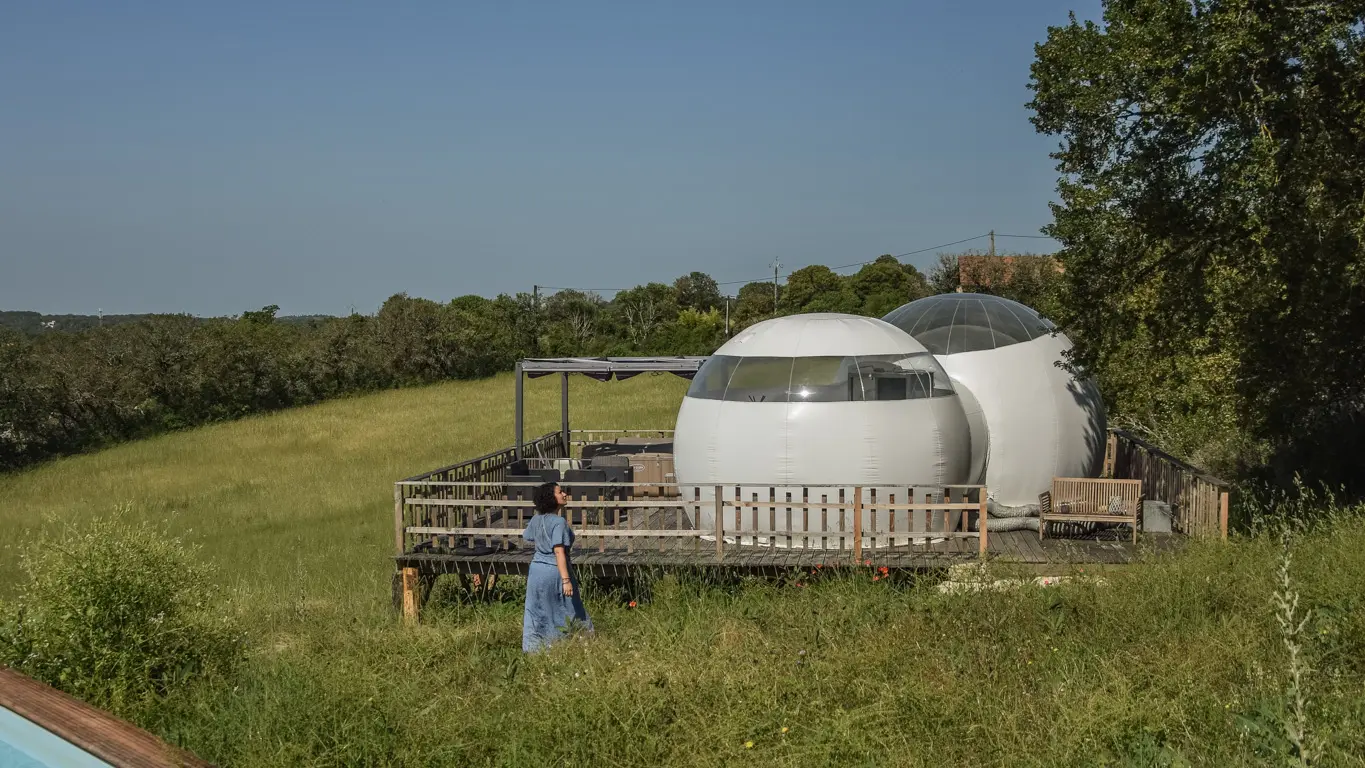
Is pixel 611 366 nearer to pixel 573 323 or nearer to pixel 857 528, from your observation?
pixel 857 528

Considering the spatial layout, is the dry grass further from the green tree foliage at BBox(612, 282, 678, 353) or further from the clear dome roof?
the green tree foliage at BBox(612, 282, 678, 353)

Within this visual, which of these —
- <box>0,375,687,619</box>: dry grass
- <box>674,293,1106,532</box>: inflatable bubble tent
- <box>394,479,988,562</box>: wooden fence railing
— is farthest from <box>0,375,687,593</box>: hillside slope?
<box>674,293,1106,532</box>: inflatable bubble tent

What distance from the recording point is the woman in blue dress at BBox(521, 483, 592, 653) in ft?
27.7

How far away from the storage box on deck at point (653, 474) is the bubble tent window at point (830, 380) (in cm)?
310

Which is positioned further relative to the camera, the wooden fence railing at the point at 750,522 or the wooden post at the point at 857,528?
the wooden fence railing at the point at 750,522

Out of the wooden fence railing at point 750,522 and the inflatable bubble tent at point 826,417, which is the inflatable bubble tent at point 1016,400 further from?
the wooden fence railing at point 750,522

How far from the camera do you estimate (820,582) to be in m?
10.7

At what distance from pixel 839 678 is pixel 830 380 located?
6122 mm

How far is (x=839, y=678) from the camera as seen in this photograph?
6.82 m

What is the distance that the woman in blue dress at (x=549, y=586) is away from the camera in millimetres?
8445

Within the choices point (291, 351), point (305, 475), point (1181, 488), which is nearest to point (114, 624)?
point (1181, 488)

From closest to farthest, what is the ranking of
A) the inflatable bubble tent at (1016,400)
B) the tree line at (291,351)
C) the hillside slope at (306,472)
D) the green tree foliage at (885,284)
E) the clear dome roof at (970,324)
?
the inflatable bubble tent at (1016,400) → the clear dome roof at (970,324) → the hillside slope at (306,472) → the tree line at (291,351) → the green tree foliage at (885,284)

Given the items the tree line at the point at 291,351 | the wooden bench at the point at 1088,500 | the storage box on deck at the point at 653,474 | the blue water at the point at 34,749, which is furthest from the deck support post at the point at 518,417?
the tree line at the point at 291,351

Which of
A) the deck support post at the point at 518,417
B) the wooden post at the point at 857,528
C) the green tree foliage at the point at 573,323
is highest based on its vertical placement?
the green tree foliage at the point at 573,323
